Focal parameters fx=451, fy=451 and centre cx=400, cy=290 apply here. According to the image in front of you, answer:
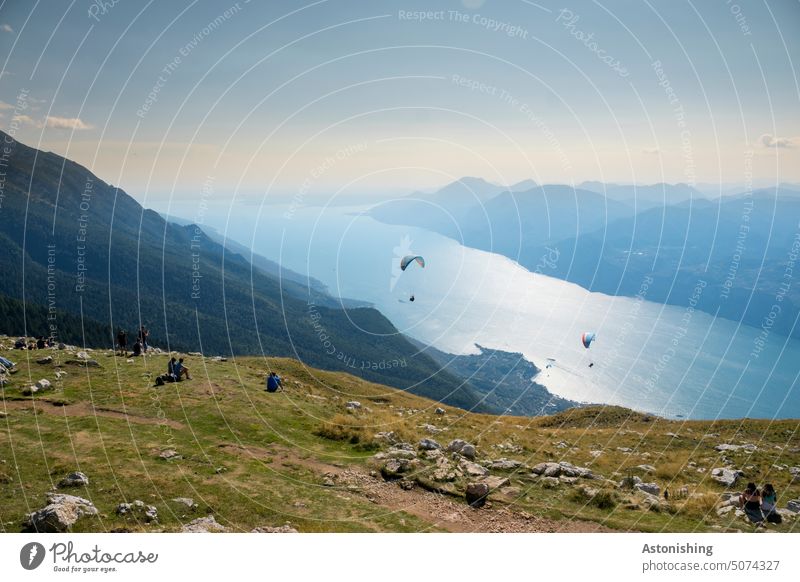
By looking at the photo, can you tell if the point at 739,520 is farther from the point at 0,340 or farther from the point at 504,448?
the point at 0,340

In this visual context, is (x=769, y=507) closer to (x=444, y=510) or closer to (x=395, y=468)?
(x=444, y=510)

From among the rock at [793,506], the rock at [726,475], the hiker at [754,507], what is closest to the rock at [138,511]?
the hiker at [754,507]

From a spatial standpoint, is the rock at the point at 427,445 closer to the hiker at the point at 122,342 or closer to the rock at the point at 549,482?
the rock at the point at 549,482

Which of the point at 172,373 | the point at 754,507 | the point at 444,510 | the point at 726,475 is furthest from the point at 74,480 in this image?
the point at 726,475

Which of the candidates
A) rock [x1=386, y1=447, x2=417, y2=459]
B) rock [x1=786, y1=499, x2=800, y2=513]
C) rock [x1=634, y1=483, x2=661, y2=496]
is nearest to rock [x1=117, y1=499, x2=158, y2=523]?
rock [x1=386, y1=447, x2=417, y2=459]

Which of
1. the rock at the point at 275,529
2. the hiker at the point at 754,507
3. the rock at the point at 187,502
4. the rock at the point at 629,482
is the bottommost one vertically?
the rock at the point at 187,502

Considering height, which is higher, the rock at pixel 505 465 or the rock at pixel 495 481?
the rock at pixel 505 465
